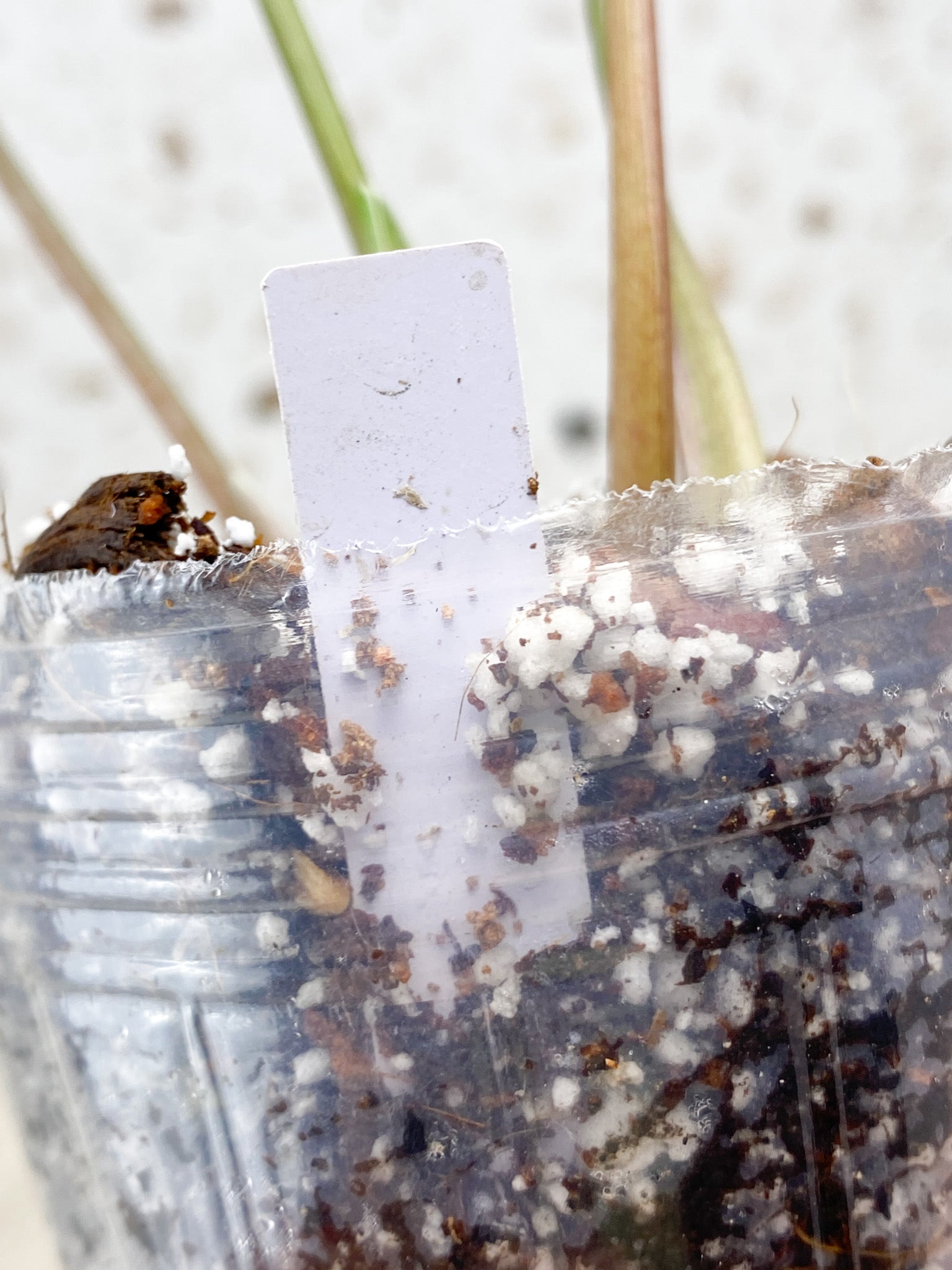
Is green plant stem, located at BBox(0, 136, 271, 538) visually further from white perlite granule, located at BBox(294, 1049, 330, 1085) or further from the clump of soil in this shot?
white perlite granule, located at BBox(294, 1049, 330, 1085)

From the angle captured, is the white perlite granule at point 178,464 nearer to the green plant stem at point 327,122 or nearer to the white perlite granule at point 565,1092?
the green plant stem at point 327,122

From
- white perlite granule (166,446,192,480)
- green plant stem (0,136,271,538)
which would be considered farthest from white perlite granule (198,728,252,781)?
green plant stem (0,136,271,538)

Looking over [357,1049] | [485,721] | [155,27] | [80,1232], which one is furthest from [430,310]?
[155,27]

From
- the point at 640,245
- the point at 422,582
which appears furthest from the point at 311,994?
the point at 640,245

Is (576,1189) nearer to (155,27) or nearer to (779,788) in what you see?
(779,788)

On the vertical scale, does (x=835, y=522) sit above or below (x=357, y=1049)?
above

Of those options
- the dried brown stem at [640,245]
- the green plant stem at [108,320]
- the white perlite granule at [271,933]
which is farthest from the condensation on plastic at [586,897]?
the green plant stem at [108,320]
